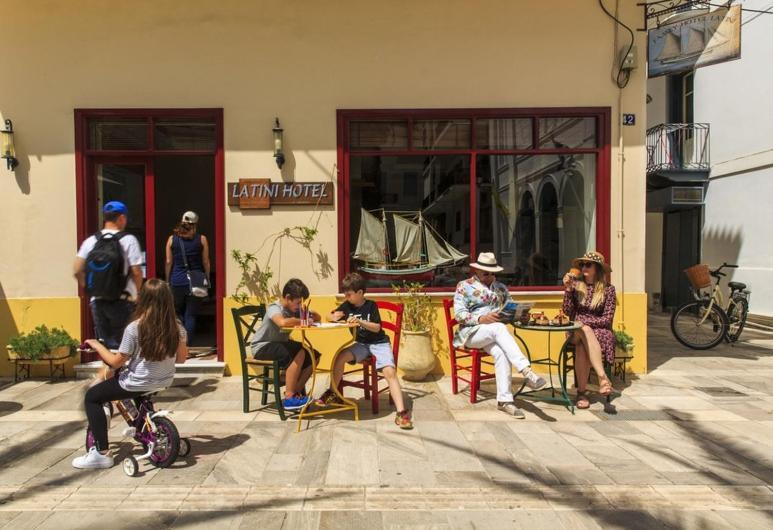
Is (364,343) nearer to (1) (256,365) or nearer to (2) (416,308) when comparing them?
(1) (256,365)

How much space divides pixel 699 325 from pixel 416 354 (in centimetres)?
493

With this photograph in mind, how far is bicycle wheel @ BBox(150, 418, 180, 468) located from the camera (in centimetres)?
387

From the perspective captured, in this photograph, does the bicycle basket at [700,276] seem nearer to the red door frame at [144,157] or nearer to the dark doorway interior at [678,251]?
the dark doorway interior at [678,251]

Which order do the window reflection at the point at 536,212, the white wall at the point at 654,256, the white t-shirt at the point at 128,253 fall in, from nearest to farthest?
the white t-shirt at the point at 128,253 < the window reflection at the point at 536,212 < the white wall at the point at 654,256

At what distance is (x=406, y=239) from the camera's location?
6848 millimetres

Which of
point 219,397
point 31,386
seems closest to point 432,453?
point 219,397

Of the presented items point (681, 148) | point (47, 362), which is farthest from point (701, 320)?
point (47, 362)

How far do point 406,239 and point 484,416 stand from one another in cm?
249

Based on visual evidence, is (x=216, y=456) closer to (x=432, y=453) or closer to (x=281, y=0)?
(x=432, y=453)

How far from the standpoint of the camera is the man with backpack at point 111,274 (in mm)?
4504

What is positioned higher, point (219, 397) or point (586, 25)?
point (586, 25)

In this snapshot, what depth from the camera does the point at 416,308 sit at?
656 centimetres

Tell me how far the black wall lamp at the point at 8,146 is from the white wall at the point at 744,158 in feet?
39.8

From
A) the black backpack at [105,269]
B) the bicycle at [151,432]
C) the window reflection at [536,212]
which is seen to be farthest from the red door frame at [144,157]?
the window reflection at [536,212]
